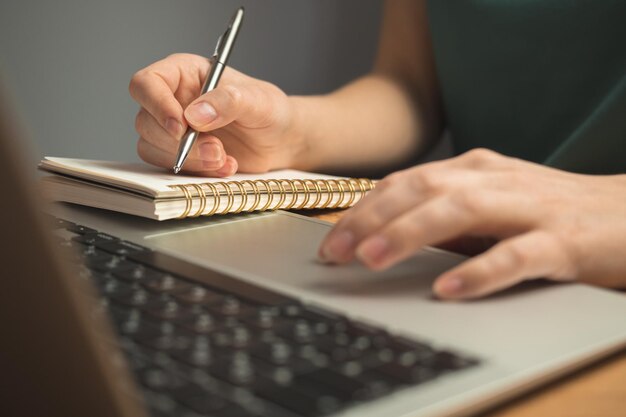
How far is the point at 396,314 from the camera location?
41 cm

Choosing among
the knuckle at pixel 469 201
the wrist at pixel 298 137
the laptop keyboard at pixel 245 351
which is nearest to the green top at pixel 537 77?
the wrist at pixel 298 137

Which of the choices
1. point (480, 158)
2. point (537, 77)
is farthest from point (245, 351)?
point (537, 77)

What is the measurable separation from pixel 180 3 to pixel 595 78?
108 centimetres

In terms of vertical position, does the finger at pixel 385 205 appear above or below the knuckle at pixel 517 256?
above

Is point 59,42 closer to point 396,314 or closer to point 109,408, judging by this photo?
point 396,314

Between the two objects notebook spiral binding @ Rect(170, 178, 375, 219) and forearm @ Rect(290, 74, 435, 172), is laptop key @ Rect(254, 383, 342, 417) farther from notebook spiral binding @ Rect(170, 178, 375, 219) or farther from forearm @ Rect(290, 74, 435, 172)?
forearm @ Rect(290, 74, 435, 172)

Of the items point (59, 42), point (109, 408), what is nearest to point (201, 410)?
point (109, 408)

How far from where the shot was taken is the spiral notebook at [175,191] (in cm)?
62

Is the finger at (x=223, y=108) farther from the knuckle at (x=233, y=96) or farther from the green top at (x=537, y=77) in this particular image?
the green top at (x=537, y=77)

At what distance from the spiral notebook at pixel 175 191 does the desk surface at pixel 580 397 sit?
34 centimetres

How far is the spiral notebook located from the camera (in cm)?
62

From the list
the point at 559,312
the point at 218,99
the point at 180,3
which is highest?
the point at 180,3

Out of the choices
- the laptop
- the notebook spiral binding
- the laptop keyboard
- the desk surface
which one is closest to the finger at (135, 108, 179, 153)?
the notebook spiral binding

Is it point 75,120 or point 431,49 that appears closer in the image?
point 431,49
